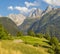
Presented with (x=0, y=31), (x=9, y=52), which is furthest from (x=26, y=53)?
(x=0, y=31)

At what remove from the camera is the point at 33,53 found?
61.0 feet

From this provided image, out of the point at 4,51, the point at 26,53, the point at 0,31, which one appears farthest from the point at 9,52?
the point at 0,31

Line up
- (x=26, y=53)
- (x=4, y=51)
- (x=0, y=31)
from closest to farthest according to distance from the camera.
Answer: (x=4, y=51) < (x=26, y=53) < (x=0, y=31)

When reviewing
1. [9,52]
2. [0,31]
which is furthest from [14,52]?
[0,31]

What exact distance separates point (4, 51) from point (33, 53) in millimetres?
3298

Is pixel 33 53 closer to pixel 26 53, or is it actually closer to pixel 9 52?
pixel 26 53

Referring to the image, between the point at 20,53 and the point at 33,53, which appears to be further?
the point at 33,53

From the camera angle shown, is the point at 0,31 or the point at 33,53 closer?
the point at 33,53

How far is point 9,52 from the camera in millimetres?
16406

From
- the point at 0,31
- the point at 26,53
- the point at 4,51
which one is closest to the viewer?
the point at 4,51

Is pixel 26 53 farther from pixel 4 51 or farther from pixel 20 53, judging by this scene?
pixel 4 51

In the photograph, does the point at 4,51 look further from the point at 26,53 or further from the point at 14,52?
the point at 26,53

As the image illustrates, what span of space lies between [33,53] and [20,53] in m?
1.74

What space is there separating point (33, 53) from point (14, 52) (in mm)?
2528
